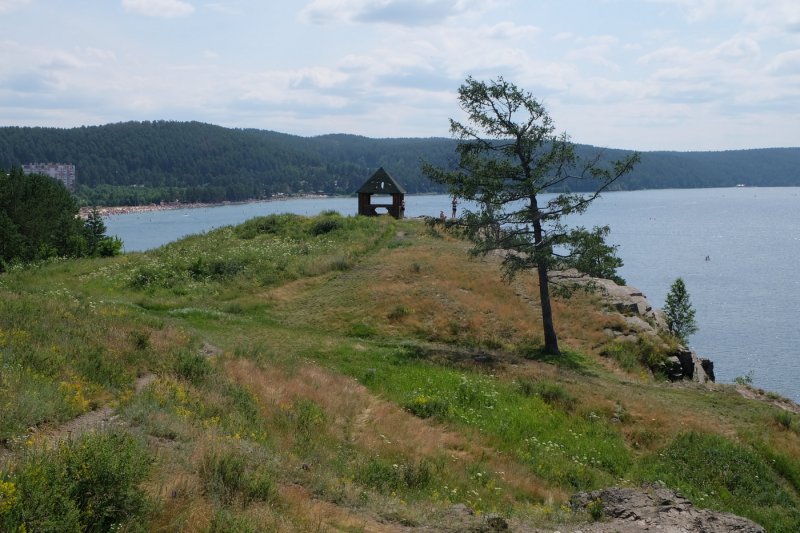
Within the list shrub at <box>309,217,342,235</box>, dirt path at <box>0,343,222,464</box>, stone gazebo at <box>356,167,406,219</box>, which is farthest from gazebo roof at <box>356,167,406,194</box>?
dirt path at <box>0,343,222,464</box>

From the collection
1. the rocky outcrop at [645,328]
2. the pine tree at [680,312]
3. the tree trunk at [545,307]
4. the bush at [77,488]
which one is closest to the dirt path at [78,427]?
the bush at [77,488]

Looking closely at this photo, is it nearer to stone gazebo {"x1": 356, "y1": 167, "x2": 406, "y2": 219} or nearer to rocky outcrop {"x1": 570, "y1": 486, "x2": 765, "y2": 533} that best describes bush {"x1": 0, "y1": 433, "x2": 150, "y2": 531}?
rocky outcrop {"x1": 570, "y1": 486, "x2": 765, "y2": 533}

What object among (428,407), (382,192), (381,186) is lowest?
(428,407)

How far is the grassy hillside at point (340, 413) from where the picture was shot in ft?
26.9

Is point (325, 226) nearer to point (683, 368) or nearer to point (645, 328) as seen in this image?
point (645, 328)

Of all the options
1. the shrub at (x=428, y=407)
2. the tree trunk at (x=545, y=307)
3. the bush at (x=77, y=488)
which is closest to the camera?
the bush at (x=77, y=488)

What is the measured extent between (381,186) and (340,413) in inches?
1456

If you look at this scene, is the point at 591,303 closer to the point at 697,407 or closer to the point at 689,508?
the point at 697,407

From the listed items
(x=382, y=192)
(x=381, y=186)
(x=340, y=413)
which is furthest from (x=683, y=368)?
(x=381, y=186)

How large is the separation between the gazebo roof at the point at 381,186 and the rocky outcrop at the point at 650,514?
40.1 m

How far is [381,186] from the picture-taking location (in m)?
51.2

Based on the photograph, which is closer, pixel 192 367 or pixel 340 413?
pixel 192 367

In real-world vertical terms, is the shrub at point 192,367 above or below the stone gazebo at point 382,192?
below

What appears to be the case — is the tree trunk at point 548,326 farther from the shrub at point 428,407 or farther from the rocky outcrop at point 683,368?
the shrub at point 428,407
